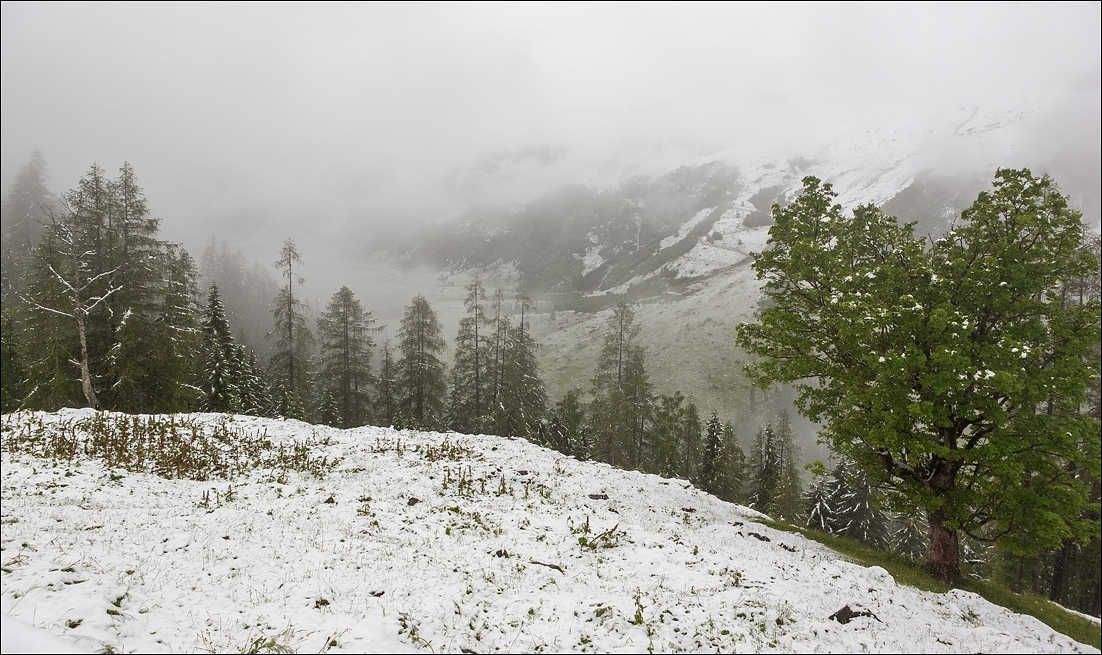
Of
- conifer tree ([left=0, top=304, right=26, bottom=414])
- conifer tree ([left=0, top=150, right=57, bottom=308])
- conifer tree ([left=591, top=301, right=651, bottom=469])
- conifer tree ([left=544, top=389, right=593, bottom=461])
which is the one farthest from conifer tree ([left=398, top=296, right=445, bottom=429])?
conifer tree ([left=0, top=150, right=57, bottom=308])

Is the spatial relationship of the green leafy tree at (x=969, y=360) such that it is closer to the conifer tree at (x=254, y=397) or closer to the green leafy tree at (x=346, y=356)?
the conifer tree at (x=254, y=397)

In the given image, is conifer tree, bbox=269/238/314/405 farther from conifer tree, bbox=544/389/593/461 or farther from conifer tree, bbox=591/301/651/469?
conifer tree, bbox=591/301/651/469

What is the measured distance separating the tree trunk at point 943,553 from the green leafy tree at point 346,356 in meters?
34.3

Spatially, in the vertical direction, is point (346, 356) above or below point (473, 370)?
above

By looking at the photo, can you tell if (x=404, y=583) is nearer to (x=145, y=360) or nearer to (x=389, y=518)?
(x=389, y=518)

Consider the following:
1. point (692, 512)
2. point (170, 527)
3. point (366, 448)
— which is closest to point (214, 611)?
point (170, 527)

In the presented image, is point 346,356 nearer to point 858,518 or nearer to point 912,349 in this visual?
point 912,349

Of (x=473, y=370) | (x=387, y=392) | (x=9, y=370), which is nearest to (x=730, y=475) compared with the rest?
(x=473, y=370)

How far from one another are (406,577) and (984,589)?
550 inches

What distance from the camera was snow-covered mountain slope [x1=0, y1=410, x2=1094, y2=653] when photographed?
604 centimetres

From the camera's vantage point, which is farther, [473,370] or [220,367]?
[473,370]

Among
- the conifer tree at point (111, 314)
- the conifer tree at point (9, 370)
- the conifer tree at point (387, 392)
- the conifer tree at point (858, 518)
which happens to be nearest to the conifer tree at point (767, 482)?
the conifer tree at point (858, 518)

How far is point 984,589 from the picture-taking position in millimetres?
11812

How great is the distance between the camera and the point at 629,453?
38531 mm
